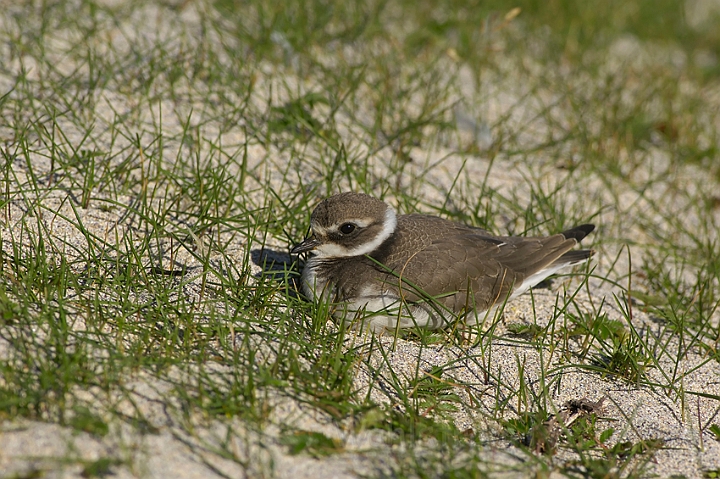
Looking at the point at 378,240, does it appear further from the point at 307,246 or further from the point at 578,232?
the point at 578,232

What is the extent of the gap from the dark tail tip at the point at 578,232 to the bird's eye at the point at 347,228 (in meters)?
1.58

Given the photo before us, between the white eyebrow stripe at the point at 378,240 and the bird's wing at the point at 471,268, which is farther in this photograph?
the white eyebrow stripe at the point at 378,240

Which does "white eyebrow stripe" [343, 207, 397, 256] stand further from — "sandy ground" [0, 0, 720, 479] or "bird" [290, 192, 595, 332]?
"sandy ground" [0, 0, 720, 479]

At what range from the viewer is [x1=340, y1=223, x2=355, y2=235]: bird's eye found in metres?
4.60

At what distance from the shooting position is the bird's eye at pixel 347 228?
4.60 m

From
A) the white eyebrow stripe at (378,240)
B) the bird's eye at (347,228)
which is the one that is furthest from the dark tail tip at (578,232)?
the bird's eye at (347,228)

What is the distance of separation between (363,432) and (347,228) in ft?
4.93

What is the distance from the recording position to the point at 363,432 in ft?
11.4

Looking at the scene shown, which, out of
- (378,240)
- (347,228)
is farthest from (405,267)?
(347,228)

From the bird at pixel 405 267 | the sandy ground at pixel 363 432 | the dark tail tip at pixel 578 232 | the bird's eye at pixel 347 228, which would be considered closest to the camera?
the sandy ground at pixel 363 432

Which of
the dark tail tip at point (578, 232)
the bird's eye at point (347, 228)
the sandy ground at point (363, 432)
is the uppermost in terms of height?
the dark tail tip at point (578, 232)

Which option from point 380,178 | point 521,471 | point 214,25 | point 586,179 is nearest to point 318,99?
→ point 380,178

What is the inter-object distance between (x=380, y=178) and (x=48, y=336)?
2.85m

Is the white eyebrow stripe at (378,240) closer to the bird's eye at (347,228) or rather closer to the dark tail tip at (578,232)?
the bird's eye at (347,228)
